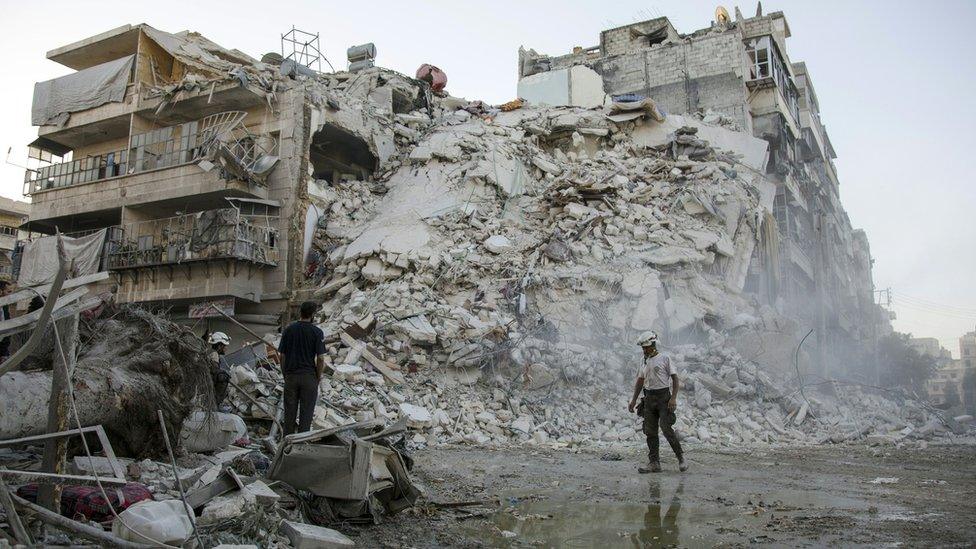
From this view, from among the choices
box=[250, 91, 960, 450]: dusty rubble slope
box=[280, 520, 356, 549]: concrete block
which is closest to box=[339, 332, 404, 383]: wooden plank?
box=[250, 91, 960, 450]: dusty rubble slope

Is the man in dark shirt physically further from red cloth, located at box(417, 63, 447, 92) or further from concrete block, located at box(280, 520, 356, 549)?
red cloth, located at box(417, 63, 447, 92)

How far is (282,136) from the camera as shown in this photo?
1831 centimetres

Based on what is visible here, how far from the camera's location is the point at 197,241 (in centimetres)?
1703

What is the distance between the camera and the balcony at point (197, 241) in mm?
16703

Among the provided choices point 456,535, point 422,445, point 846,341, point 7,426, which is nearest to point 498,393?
point 422,445

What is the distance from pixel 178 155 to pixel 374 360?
11.2 meters

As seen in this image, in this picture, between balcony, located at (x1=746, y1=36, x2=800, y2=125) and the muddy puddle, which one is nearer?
→ the muddy puddle

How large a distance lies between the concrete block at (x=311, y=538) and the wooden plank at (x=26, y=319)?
1.64 m

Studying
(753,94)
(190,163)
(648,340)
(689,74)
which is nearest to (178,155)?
(190,163)

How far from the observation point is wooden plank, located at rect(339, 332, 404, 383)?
1101 cm

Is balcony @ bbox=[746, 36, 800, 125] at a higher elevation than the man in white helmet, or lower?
higher

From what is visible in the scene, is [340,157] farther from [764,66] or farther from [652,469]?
[652,469]

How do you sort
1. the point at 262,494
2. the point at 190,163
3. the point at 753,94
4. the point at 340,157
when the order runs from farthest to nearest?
the point at 753,94, the point at 340,157, the point at 190,163, the point at 262,494

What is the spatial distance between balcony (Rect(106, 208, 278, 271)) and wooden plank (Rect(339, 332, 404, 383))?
19.8 ft
